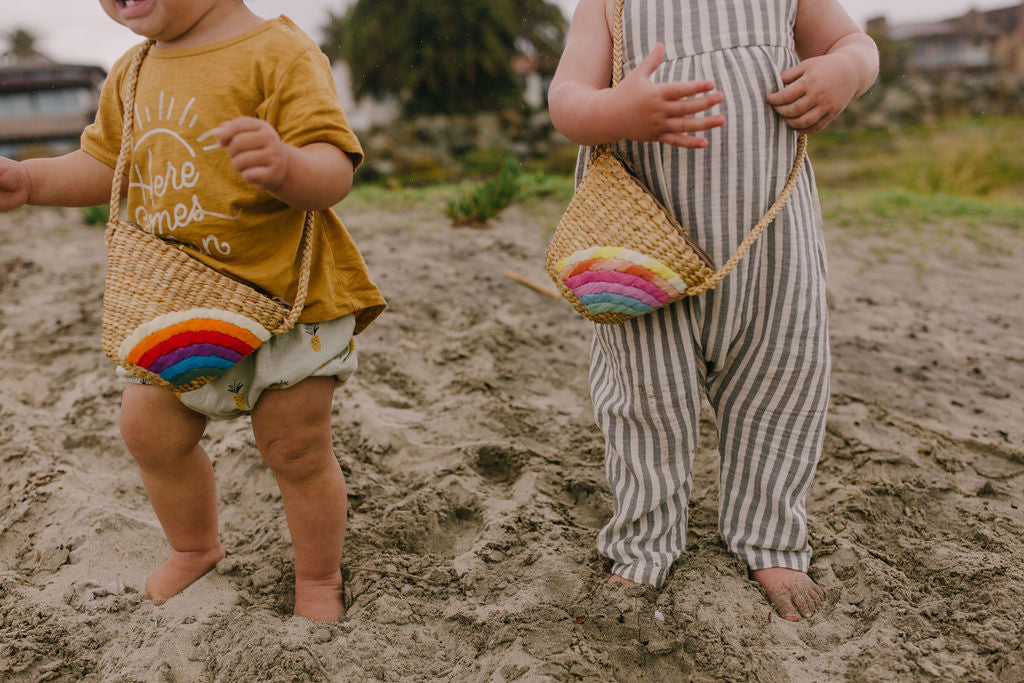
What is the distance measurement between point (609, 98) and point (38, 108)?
29.5 metres

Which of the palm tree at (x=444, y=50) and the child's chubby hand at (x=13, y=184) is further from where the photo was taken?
the palm tree at (x=444, y=50)

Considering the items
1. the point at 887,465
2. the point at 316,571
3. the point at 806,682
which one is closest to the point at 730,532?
the point at 806,682

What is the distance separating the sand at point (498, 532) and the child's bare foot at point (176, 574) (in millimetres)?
35

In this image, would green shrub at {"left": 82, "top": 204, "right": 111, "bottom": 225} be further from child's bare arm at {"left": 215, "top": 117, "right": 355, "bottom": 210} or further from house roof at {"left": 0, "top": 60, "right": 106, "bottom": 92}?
house roof at {"left": 0, "top": 60, "right": 106, "bottom": 92}

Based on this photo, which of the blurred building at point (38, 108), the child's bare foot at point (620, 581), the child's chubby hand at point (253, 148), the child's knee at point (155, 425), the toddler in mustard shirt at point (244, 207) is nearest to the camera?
the child's chubby hand at point (253, 148)

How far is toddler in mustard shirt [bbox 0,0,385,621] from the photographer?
1.37 metres

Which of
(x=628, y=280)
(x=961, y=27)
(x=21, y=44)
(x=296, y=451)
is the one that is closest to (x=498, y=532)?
(x=296, y=451)

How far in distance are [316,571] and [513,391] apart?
1.15 meters

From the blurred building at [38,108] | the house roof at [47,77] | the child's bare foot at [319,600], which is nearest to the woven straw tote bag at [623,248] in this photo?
the child's bare foot at [319,600]

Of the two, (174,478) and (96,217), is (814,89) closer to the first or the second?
(174,478)

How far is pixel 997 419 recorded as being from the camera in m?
2.49

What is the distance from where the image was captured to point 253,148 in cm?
116

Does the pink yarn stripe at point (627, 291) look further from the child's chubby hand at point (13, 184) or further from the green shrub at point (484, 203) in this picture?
the green shrub at point (484, 203)

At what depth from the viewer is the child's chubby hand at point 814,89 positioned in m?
1.40
